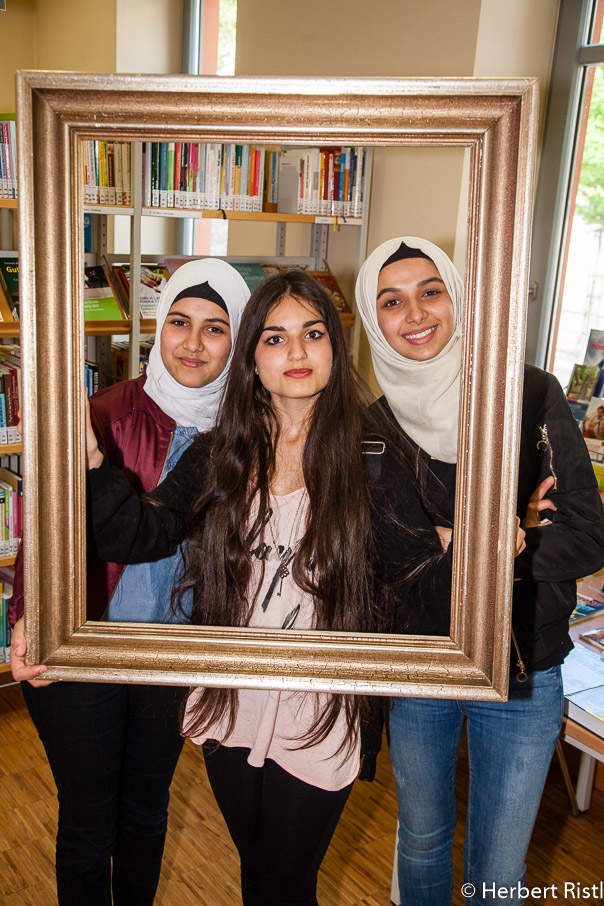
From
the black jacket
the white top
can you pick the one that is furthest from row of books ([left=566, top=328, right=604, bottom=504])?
the white top

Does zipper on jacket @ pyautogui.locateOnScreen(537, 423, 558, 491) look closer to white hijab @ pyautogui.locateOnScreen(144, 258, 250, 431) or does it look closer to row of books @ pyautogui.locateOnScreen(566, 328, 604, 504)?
white hijab @ pyautogui.locateOnScreen(144, 258, 250, 431)

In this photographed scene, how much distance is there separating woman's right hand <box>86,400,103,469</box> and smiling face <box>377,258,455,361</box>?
0.45m

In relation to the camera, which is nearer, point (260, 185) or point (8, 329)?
point (260, 185)

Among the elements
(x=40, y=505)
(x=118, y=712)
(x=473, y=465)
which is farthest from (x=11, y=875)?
(x=473, y=465)

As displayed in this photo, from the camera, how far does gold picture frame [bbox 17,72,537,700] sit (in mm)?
1051

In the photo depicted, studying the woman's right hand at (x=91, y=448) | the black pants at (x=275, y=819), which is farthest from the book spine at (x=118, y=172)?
the black pants at (x=275, y=819)

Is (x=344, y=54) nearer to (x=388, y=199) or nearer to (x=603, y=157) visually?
(x=388, y=199)

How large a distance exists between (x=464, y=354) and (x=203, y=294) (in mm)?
382

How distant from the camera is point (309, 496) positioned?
1.18 meters

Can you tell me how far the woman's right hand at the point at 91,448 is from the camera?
1153 millimetres

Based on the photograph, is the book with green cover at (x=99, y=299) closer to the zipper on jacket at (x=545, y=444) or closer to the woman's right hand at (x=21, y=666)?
the woman's right hand at (x=21, y=666)

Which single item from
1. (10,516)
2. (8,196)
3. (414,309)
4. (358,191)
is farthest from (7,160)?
(414,309)

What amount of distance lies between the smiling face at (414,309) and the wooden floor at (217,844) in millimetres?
1801

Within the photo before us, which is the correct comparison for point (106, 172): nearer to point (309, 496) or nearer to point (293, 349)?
point (293, 349)
